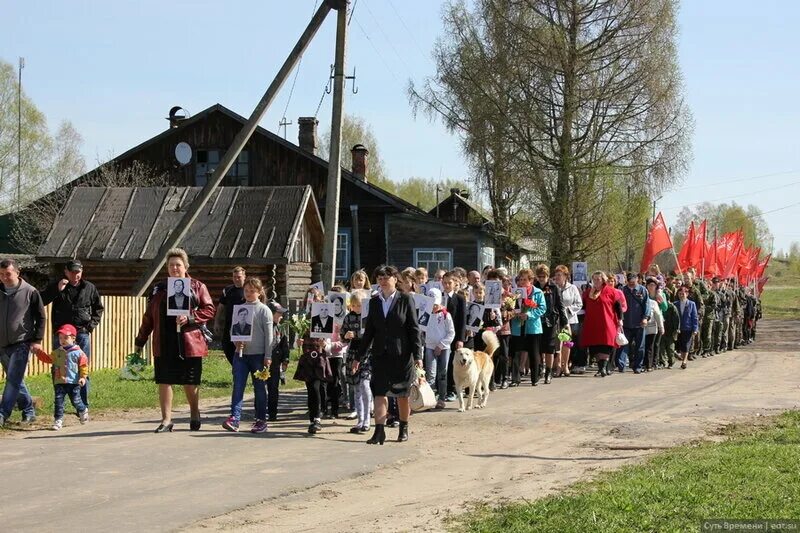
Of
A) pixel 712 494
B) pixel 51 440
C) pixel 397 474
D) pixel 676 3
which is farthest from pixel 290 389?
pixel 676 3

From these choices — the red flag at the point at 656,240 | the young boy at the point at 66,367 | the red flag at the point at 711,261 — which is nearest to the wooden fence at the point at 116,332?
the young boy at the point at 66,367

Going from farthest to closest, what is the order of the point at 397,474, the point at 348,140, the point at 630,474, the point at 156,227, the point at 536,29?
1. the point at 348,140
2. the point at 536,29
3. the point at 156,227
4. the point at 397,474
5. the point at 630,474

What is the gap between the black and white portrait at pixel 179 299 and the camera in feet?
41.5

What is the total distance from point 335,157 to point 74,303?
24.9ft

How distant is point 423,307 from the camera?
49.1ft

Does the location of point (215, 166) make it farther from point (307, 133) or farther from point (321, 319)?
point (321, 319)

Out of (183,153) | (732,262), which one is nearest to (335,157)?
(732,262)

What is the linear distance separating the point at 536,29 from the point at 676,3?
17.9ft

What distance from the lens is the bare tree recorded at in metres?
39.7

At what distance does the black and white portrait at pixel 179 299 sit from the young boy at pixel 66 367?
5.29 ft

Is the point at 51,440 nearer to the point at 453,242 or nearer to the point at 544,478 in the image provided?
the point at 544,478

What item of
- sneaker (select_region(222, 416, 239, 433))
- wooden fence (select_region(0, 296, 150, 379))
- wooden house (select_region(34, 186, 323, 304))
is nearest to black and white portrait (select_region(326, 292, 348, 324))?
sneaker (select_region(222, 416, 239, 433))

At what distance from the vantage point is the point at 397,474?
404 inches

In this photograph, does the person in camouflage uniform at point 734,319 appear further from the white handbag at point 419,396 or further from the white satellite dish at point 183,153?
the white satellite dish at point 183,153
